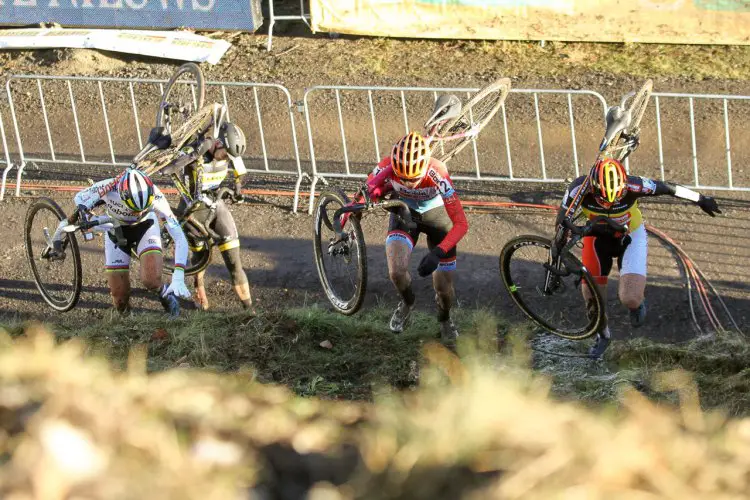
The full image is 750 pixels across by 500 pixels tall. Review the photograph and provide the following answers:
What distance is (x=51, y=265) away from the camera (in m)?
10.7

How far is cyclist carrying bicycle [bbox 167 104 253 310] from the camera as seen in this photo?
9250mm

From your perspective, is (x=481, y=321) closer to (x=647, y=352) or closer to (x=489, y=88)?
(x=647, y=352)

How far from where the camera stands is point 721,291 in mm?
9352

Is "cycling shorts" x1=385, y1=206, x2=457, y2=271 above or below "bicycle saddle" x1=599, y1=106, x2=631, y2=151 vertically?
below

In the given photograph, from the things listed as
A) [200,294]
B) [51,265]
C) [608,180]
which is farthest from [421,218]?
[51,265]

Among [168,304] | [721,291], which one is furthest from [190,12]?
[721,291]

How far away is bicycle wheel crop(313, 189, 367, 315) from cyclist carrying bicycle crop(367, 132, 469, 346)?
1.07 feet

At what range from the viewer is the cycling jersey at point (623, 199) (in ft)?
26.0

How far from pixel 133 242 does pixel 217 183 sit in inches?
45.2

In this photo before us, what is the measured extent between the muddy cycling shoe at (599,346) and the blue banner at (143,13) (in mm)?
9486

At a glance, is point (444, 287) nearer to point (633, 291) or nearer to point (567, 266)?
point (567, 266)

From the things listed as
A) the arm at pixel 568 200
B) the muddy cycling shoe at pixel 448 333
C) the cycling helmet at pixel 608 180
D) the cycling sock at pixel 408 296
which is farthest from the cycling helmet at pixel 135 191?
the cycling helmet at pixel 608 180

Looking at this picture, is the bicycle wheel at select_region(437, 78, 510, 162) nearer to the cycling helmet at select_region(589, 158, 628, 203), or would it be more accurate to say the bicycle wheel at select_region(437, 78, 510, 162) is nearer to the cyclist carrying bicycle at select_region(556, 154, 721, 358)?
the cyclist carrying bicycle at select_region(556, 154, 721, 358)

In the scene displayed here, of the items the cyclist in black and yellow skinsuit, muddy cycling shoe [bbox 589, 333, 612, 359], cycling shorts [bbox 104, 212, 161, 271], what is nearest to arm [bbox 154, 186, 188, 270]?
cycling shorts [bbox 104, 212, 161, 271]
